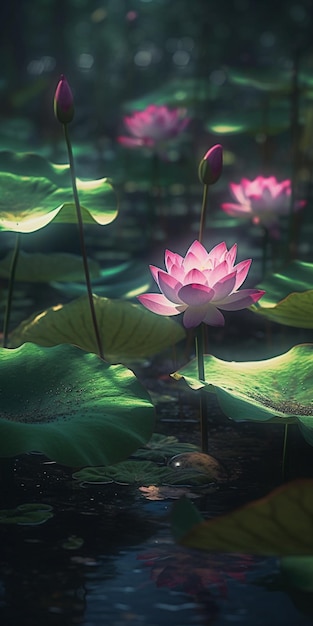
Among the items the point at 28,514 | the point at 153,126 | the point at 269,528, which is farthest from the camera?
the point at 153,126

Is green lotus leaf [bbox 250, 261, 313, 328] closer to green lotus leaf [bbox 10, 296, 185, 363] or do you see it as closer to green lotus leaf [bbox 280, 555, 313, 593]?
green lotus leaf [bbox 10, 296, 185, 363]

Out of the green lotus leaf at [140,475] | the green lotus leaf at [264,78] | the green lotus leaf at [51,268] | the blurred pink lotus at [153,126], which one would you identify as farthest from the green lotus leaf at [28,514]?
the green lotus leaf at [264,78]

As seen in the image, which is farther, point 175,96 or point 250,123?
point 175,96

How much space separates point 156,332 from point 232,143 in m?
4.82

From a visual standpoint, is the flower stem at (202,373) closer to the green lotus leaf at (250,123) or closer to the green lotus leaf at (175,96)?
the green lotus leaf at (250,123)

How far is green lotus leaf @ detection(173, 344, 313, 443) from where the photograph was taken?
1492 millimetres

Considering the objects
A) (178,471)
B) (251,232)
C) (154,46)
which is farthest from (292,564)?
(154,46)

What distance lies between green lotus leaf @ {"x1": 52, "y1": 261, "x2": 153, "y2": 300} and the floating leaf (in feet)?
1.27

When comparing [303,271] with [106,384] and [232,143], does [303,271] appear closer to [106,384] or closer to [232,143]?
[106,384]

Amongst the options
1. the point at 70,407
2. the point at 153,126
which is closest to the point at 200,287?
the point at 70,407

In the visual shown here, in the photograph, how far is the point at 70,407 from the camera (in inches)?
62.3

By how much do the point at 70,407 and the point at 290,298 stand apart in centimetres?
45

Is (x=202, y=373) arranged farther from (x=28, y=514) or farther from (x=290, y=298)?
(x=28, y=514)

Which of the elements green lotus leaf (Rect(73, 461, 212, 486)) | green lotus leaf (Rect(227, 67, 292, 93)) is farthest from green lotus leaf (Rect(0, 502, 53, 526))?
green lotus leaf (Rect(227, 67, 292, 93))
